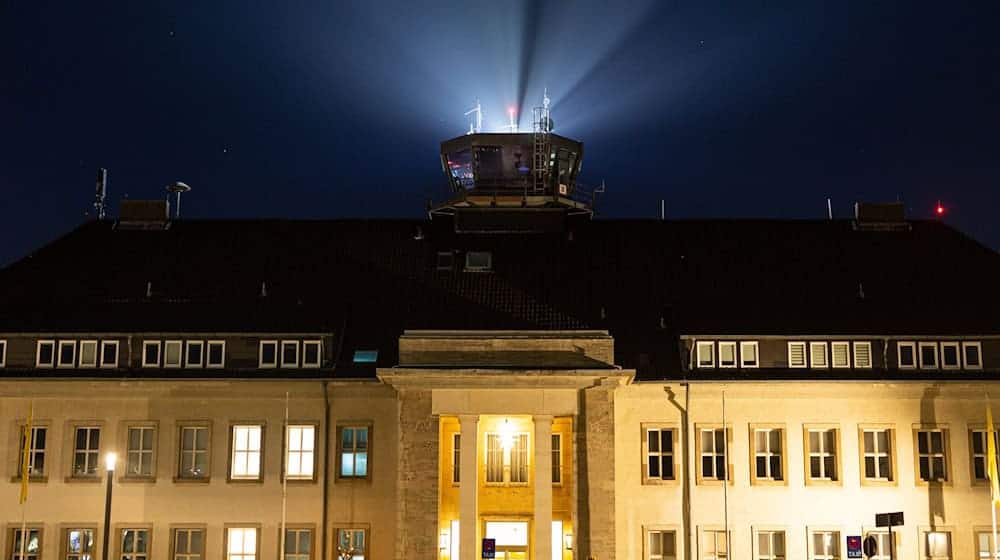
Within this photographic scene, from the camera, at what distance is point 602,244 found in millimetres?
55594

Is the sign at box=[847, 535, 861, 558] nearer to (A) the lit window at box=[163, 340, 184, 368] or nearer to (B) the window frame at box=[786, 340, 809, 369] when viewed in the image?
(B) the window frame at box=[786, 340, 809, 369]

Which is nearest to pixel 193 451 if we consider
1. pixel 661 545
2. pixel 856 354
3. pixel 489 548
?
pixel 489 548

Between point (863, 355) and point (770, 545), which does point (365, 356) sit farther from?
point (863, 355)

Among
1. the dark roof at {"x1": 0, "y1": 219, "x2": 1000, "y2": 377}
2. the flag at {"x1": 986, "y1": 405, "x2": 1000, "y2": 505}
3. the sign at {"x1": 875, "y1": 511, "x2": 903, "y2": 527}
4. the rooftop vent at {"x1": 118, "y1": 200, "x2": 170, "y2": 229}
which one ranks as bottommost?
the sign at {"x1": 875, "y1": 511, "x2": 903, "y2": 527}

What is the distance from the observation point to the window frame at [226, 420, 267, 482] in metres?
47.5

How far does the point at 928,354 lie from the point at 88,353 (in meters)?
37.0

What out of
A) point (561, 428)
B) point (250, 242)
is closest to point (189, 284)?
point (250, 242)

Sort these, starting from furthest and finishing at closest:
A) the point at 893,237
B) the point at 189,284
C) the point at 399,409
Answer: the point at 893,237 < the point at 189,284 < the point at 399,409

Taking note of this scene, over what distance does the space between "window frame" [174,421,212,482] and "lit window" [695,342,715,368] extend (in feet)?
70.6

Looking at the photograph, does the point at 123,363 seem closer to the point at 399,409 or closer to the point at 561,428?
the point at 399,409

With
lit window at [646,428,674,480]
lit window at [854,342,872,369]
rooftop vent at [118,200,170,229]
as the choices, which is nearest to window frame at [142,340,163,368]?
rooftop vent at [118,200,170,229]

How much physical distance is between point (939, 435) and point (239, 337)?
30715mm

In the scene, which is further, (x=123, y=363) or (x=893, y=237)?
(x=893, y=237)

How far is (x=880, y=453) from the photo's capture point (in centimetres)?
4731
